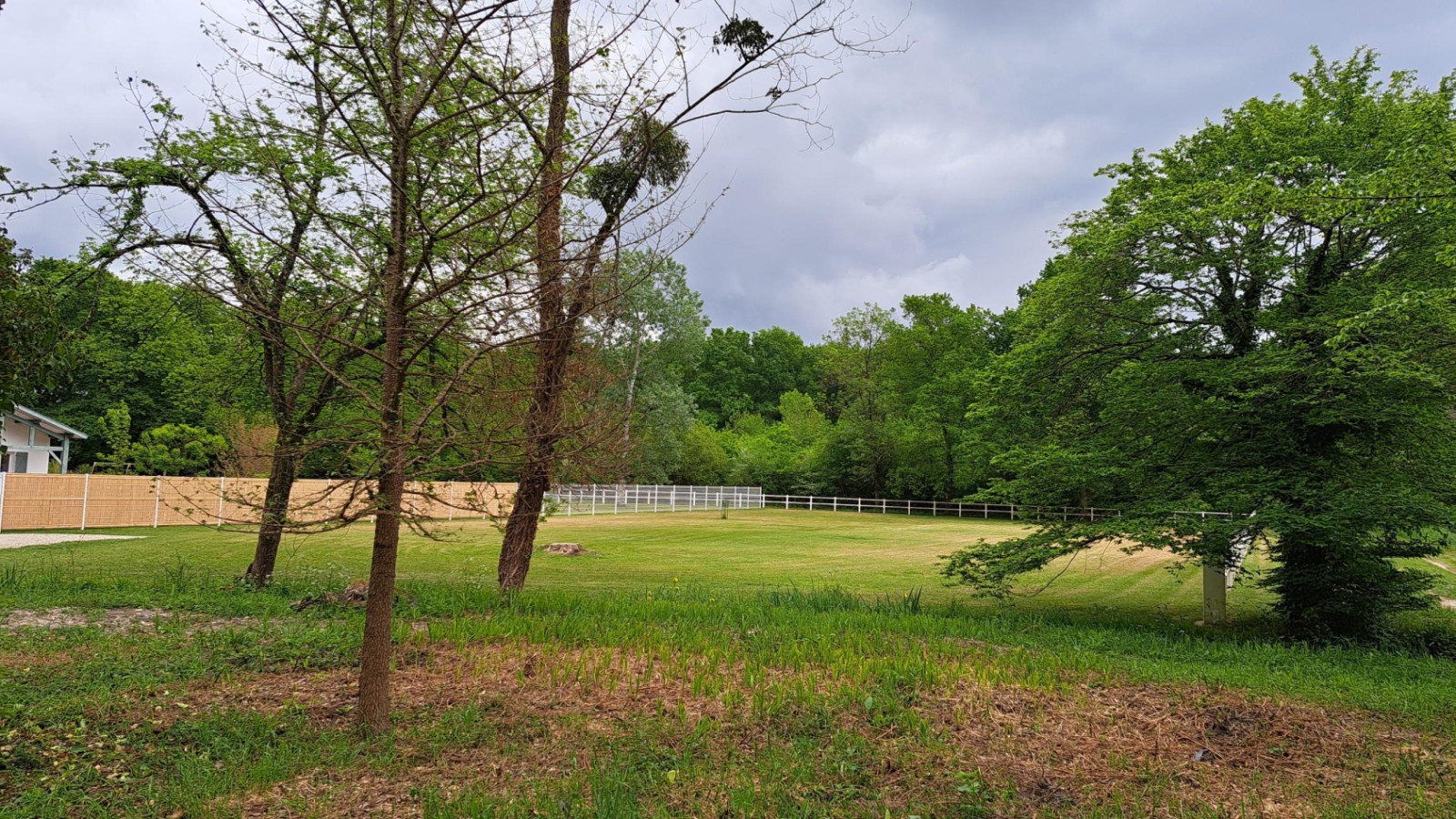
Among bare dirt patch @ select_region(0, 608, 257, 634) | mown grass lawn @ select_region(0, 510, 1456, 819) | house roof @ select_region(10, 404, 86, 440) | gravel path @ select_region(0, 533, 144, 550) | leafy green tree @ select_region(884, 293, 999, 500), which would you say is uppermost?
leafy green tree @ select_region(884, 293, 999, 500)

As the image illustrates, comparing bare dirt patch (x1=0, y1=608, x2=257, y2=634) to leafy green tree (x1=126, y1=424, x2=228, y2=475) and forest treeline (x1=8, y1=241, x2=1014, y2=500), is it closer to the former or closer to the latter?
leafy green tree (x1=126, y1=424, x2=228, y2=475)

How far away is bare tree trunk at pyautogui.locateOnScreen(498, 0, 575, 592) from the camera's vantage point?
15.0 ft

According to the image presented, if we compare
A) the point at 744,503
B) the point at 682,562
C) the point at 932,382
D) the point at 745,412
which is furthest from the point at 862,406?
the point at 682,562

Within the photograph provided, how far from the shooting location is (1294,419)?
10.0 metres

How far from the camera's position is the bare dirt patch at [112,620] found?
23.9ft

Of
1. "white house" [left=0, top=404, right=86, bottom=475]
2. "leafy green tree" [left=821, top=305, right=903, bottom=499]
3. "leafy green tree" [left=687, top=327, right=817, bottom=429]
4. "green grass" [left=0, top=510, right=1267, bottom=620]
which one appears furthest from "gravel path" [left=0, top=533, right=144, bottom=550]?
"leafy green tree" [left=687, top=327, right=817, bottom=429]

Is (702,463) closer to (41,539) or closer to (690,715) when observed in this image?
(41,539)

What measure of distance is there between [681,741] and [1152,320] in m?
10.3

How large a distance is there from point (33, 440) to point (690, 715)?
3548 centimetres

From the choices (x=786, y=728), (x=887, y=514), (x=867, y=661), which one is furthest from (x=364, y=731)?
(x=887, y=514)

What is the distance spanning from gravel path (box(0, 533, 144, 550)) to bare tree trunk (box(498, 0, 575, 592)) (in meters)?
14.6

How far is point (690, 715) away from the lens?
16.6 feet

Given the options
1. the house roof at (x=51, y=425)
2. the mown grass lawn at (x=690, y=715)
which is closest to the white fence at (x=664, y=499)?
the house roof at (x=51, y=425)

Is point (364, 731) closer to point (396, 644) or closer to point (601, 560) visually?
point (396, 644)
